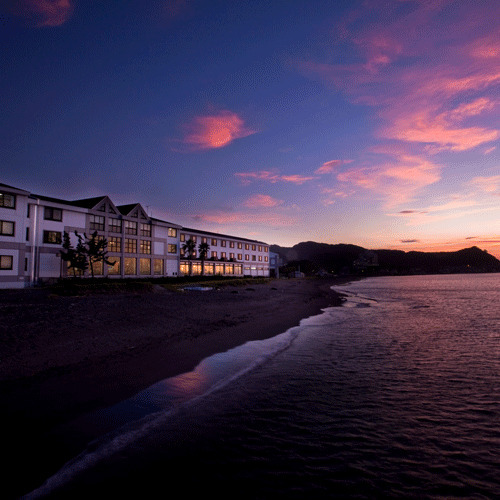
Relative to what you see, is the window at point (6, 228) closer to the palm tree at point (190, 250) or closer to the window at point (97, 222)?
the window at point (97, 222)

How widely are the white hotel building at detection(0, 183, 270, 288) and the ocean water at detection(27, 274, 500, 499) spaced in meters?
37.7

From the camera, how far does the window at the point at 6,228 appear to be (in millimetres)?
37656

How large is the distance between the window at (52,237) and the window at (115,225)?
9.76 meters

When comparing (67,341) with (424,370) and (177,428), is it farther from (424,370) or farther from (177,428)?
(424,370)

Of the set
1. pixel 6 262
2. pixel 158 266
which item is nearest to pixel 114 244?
pixel 158 266

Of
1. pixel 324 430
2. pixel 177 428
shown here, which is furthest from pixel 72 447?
pixel 324 430

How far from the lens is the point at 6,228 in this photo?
38.2 meters

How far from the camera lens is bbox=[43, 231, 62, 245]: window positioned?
4412 cm

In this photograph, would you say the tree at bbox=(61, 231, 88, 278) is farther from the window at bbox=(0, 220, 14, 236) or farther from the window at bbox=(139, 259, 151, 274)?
the window at bbox=(139, 259, 151, 274)

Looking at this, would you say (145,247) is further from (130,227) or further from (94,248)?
(94,248)

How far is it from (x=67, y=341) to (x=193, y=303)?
15.0 m

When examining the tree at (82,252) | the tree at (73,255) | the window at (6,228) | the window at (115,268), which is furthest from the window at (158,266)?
the window at (6,228)

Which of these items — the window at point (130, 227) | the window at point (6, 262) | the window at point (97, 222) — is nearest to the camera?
the window at point (6, 262)

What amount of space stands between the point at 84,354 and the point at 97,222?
45135 mm
